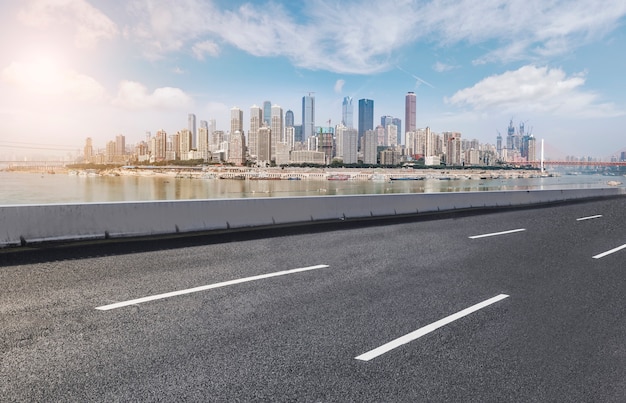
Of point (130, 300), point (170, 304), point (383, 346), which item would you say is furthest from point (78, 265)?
point (383, 346)

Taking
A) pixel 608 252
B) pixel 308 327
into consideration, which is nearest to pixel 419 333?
pixel 308 327

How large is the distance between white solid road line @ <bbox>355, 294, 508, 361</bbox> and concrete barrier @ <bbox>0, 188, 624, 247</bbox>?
8.42 meters

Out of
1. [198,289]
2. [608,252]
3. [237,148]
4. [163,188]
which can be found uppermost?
[237,148]

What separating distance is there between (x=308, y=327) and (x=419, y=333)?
122 centimetres

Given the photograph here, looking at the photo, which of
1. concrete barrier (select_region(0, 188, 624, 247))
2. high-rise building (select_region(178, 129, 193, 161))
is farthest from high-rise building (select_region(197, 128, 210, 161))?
concrete barrier (select_region(0, 188, 624, 247))

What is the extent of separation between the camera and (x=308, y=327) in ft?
16.4

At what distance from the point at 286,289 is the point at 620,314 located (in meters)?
4.50

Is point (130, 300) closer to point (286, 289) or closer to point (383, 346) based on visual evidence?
point (286, 289)

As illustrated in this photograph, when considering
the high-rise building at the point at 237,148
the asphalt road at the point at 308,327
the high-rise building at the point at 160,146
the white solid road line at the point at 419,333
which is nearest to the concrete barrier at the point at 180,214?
the asphalt road at the point at 308,327

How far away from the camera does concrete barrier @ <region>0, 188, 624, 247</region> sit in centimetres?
988

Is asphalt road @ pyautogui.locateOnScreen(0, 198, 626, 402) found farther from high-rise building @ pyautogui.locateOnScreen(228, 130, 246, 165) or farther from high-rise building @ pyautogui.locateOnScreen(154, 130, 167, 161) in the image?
high-rise building @ pyautogui.locateOnScreen(228, 130, 246, 165)

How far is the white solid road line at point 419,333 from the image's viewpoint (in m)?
4.28

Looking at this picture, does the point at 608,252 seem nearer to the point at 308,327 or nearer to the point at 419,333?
the point at 419,333

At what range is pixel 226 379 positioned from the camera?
3693mm
